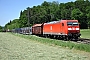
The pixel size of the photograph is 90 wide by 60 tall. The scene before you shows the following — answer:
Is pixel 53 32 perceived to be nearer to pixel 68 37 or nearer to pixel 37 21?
pixel 68 37

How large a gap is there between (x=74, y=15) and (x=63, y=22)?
91.0m

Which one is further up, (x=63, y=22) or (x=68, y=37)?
(x=63, y=22)

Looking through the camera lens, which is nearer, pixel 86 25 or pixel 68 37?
pixel 68 37

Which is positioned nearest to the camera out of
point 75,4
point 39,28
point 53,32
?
point 53,32

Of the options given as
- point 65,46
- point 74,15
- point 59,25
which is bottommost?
point 65,46

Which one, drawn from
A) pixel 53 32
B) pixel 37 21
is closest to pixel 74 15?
pixel 37 21

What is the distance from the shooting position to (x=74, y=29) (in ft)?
123

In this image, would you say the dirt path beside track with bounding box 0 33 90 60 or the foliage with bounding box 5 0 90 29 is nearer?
the dirt path beside track with bounding box 0 33 90 60

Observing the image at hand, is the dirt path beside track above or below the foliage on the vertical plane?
below

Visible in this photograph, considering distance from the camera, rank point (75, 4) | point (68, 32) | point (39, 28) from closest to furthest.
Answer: point (68, 32) → point (39, 28) → point (75, 4)

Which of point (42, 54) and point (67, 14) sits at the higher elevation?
point (67, 14)

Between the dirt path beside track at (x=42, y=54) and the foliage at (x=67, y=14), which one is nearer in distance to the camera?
the dirt path beside track at (x=42, y=54)

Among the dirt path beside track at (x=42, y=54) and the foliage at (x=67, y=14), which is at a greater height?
the foliage at (x=67, y=14)

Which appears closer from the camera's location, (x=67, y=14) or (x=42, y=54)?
(x=42, y=54)
